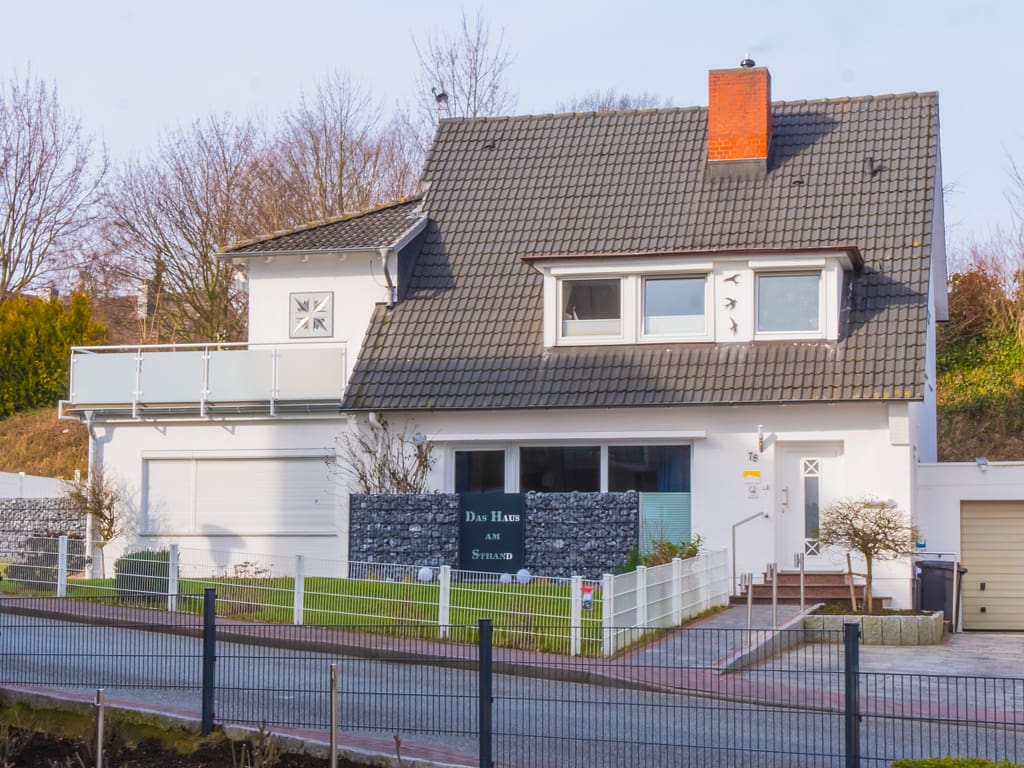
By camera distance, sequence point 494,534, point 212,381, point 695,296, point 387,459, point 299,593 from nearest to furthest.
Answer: point 299,593 < point 494,534 < point 695,296 < point 387,459 < point 212,381

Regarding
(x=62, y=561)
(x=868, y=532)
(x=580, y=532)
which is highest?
(x=868, y=532)

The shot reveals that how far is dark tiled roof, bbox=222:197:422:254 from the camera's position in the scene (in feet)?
87.3

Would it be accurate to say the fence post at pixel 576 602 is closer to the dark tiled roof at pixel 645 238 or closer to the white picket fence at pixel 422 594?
the white picket fence at pixel 422 594

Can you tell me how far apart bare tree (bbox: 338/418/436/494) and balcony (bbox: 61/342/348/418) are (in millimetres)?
981

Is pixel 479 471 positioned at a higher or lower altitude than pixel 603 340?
lower

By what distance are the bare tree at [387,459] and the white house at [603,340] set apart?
0.84 feet

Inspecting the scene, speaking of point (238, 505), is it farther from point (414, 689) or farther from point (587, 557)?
point (414, 689)

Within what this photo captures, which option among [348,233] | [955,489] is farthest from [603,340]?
[955,489]

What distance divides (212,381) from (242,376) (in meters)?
0.61

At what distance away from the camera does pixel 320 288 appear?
27.2 m

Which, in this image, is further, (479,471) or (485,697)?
(479,471)

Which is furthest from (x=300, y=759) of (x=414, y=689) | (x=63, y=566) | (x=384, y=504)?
(x=384, y=504)

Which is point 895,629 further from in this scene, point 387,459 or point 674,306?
point 387,459

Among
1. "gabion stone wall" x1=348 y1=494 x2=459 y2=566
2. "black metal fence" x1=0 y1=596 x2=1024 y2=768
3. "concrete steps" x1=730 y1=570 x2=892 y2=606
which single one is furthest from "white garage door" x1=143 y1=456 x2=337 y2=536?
"black metal fence" x1=0 y1=596 x2=1024 y2=768
